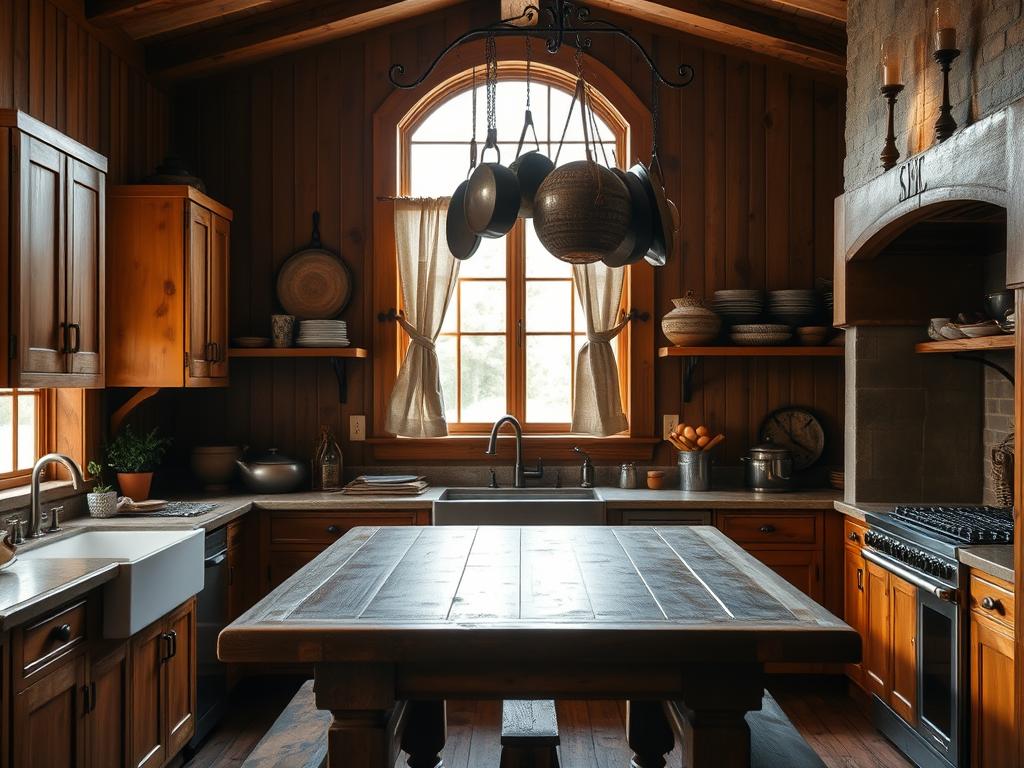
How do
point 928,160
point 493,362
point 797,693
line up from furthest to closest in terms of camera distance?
1. point 493,362
2. point 797,693
3. point 928,160

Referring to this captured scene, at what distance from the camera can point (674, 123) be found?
15.3 feet

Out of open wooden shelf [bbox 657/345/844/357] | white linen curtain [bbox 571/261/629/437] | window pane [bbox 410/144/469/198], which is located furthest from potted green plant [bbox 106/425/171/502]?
open wooden shelf [bbox 657/345/844/357]

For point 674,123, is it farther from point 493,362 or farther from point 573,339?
point 493,362

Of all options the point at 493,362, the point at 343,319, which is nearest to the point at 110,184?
the point at 343,319

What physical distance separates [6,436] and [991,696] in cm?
355

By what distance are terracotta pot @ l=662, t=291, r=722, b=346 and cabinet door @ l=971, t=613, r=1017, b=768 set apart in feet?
6.34

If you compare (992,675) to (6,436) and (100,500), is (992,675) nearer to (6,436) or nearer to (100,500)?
(100,500)

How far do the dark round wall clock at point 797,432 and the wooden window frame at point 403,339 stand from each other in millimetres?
619

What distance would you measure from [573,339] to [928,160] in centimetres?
209

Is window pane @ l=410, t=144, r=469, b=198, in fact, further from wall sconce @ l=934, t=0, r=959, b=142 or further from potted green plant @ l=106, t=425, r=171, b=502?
wall sconce @ l=934, t=0, r=959, b=142

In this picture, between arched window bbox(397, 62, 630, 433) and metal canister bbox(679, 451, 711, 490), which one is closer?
metal canister bbox(679, 451, 711, 490)

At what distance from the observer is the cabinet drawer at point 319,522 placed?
4035 millimetres

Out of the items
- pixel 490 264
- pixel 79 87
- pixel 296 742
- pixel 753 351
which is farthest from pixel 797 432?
pixel 79 87

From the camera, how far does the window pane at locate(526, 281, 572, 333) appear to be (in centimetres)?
471
